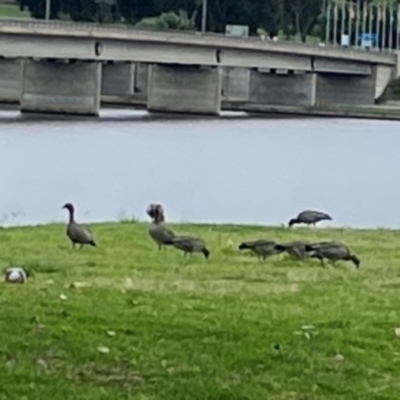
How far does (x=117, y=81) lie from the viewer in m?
131

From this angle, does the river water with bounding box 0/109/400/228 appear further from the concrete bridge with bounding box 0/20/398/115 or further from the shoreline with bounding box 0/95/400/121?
the shoreline with bounding box 0/95/400/121

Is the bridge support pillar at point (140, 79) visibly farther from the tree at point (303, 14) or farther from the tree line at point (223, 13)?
the tree at point (303, 14)

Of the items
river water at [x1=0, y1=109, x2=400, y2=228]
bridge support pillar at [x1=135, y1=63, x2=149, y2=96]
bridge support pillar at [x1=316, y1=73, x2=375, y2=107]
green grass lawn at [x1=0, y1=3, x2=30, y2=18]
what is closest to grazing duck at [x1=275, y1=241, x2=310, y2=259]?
river water at [x1=0, y1=109, x2=400, y2=228]

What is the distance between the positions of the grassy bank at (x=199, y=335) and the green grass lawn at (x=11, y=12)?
5336 inches

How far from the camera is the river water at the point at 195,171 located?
4131 centimetres

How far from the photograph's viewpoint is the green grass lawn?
153 metres

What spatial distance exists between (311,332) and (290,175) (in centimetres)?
4594

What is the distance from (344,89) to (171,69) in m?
23.4

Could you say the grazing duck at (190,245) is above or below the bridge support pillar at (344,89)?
above

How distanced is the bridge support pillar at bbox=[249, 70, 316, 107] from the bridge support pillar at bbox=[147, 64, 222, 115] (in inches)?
657

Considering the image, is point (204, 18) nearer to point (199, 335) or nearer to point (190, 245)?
point (190, 245)

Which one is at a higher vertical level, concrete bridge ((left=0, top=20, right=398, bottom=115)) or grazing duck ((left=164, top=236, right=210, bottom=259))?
grazing duck ((left=164, top=236, right=210, bottom=259))

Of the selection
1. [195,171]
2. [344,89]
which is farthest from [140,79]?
[195,171]

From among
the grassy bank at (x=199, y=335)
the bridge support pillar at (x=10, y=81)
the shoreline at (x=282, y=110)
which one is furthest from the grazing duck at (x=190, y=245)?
the shoreline at (x=282, y=110)
